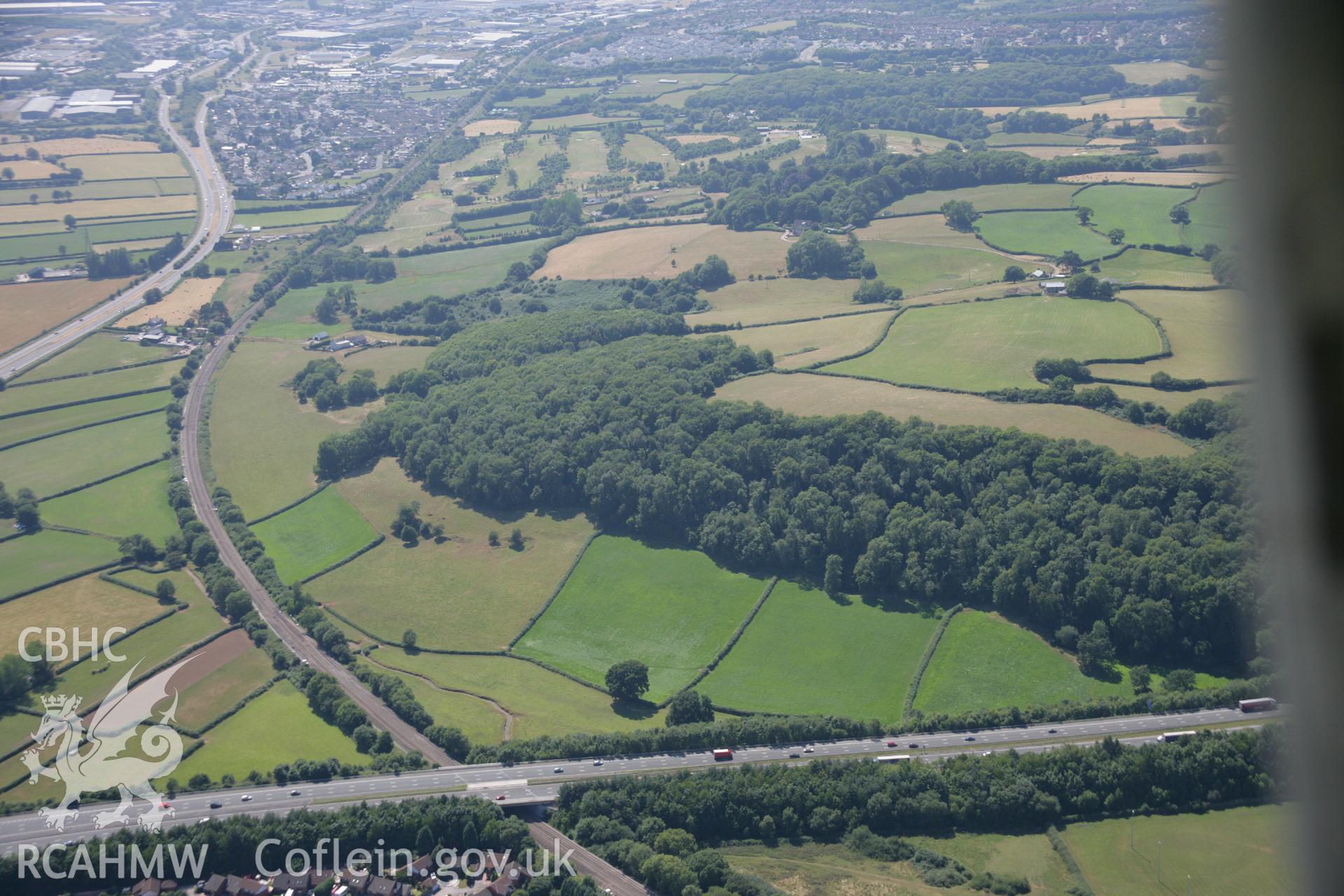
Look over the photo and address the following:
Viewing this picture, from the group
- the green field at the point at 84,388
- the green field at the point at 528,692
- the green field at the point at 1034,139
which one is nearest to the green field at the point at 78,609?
the green field at the point at 528,692

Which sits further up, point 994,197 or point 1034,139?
point 1034,139

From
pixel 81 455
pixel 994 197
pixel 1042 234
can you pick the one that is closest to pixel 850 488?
pixel 1042 234

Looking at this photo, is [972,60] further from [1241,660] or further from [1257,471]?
[1257,471]

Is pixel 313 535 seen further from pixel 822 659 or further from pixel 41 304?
pixel 41 304

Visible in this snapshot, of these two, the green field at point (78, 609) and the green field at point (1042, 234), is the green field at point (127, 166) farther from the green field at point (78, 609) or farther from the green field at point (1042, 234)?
the green field at point (1042, 234)

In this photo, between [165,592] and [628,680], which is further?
[165,592]

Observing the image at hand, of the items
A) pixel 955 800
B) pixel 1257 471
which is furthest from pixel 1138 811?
pixel 1257 471
